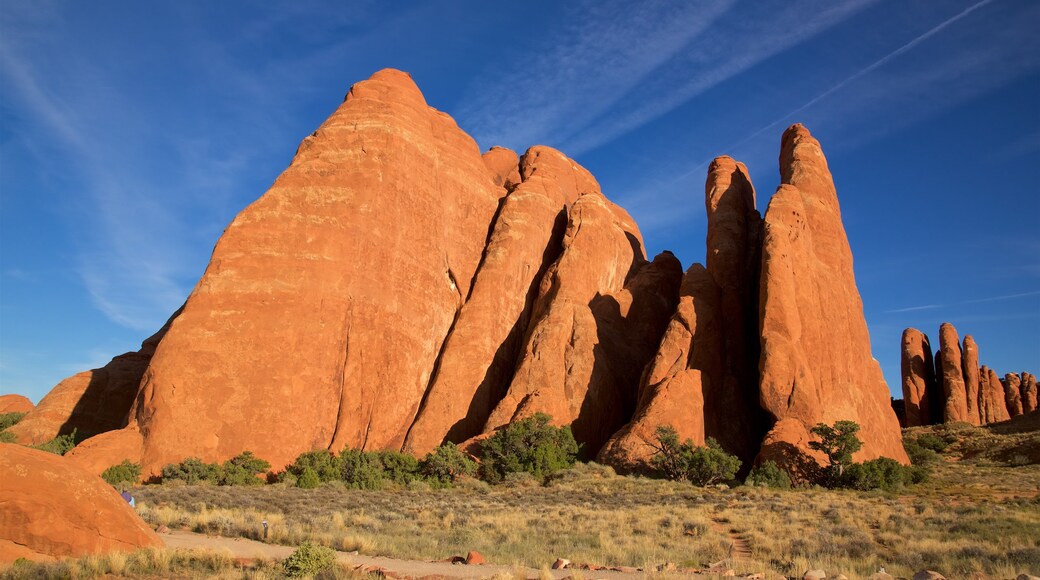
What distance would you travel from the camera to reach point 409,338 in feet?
137

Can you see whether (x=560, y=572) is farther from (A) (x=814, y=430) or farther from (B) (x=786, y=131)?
(B) (x=786, y=131)

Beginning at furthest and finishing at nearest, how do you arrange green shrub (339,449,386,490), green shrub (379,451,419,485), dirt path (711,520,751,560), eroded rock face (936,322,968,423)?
eroded rock face (936,322,968,423) < green shrub (379,451,419,485) < green shrub (339,449,386,490) < dirt path (711,520,751,560)

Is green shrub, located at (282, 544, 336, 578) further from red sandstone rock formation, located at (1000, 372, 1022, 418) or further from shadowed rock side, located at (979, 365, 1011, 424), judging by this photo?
red sandstone rock formation, located at (1000, 372, 1022, 418)

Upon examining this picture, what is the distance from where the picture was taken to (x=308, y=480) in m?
30.9

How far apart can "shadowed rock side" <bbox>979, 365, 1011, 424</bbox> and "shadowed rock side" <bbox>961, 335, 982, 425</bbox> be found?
3088mm

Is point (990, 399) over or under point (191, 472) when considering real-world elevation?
over

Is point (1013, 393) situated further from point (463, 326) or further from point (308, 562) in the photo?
point (308, 562)

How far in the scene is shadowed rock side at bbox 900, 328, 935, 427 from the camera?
231 feet

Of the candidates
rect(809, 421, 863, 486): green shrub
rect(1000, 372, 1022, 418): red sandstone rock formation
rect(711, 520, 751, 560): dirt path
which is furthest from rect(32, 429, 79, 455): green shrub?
rect(1000, 372, 1022, 418): red sandstone rock formation

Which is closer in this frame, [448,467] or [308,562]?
[308,562]

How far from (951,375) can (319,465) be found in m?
62.5

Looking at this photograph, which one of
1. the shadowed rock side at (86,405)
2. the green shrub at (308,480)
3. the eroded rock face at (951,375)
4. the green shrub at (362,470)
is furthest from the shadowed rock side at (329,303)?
the eroded rock face at (951,375)

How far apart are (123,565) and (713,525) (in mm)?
12912

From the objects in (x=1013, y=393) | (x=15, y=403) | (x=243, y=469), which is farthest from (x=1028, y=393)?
(x=15, y=403)
